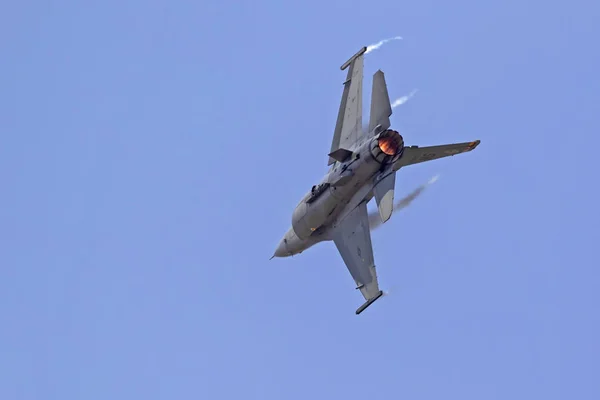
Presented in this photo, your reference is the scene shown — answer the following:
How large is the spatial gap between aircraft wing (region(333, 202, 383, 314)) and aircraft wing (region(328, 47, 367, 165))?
9.07ft

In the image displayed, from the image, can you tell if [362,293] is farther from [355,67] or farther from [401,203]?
[355,67]

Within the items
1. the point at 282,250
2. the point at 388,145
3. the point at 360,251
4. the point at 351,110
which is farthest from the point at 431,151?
the point at 282,250

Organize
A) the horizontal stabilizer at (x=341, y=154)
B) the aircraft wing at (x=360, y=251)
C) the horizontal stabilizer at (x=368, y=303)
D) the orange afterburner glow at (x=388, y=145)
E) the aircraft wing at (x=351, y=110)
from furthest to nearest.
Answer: the aircraft wing at (x=351, y=110) < the aircraft wing at (x=360, y=251) < the horizontal stabilizer at (x=341, y=154) < the horizontal stabilizer at (x=368, y=303) < the orange afterburner glow at (x=388, y=145)

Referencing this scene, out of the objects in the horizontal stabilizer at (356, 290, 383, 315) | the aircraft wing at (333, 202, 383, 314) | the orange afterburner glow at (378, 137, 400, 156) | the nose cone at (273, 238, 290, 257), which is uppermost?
the nose cone at (273, 238, 290, 257)

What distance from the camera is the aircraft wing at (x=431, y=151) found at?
42.4 meters

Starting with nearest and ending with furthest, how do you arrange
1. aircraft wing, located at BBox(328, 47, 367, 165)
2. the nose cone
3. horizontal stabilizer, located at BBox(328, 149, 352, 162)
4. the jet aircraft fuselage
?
the jet aircraft fuselage < horizontal stabilizer, located at BBox(328, 149, 352, 162) < aircraft wing, located at BBox(328, 47, 367, 165) < the nose cone

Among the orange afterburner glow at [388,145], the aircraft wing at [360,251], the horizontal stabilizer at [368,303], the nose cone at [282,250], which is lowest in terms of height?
the horizontal stabilizer at [368,303]

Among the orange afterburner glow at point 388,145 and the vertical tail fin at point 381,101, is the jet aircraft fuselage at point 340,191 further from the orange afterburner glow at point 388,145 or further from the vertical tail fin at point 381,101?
the vertical tail fin at point 381,101

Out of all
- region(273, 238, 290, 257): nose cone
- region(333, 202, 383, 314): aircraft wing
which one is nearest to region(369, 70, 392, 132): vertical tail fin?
region(333, 202, 383, 314): aircraft wing

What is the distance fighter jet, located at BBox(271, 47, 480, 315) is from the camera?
41.9 m

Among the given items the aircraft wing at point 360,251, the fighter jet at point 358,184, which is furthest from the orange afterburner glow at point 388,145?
the aircraft wing at point 360,251

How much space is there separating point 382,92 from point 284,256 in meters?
9.22

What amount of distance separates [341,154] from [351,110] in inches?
158

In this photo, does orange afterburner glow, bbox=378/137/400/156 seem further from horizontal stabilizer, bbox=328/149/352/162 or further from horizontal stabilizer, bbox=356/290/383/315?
horizontal stabilizer, bbox=356/290/383/315
